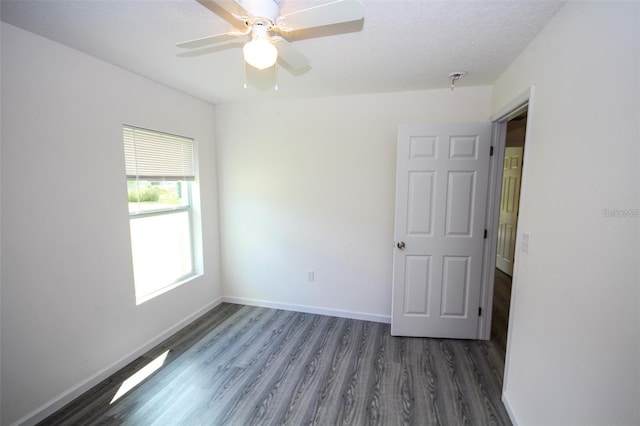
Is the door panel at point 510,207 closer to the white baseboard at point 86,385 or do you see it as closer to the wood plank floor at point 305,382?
A: the wood plank floor at point 305,382

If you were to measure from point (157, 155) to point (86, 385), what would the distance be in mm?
1924

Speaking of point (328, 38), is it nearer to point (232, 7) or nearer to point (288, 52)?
point (288, 52)

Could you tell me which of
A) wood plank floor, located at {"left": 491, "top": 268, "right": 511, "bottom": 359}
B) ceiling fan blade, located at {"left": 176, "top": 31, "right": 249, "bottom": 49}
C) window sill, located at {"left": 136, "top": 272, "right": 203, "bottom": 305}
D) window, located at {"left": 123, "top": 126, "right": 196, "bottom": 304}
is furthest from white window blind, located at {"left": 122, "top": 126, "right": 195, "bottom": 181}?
wood plank floor, located at {"left": 491, "top": 268, "right": 511, "bottom": 359}

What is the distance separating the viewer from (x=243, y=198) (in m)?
3.20

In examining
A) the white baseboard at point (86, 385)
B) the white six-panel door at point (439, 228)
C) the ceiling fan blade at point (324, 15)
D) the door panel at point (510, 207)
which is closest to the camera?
the ceiling fan blade at point (324, 15)

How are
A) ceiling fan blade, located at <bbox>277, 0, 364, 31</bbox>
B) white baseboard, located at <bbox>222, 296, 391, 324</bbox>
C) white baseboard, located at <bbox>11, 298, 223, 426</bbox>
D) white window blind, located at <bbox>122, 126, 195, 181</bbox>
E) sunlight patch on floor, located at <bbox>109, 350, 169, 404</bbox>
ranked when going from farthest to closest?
white baseboard, located at <bbox>222, 296, 391, 324</bbox> → white window blind, located at <bbox>122, 126, 195, 181</bbox> → sunlight patch on floor, located at <bbox>109, 350, 169, 404</bbox> → white baseboard, located at <bbox>11, 298, 223, 426</bbox> → ceiling fan blade, located at <bbox>277, 0, 364, 31</bbox>

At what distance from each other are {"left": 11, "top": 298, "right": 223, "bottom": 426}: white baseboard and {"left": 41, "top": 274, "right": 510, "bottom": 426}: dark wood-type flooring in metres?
0.05

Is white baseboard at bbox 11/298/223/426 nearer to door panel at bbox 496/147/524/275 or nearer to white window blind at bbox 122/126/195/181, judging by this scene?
white window blind at bbox 122/126/195/181

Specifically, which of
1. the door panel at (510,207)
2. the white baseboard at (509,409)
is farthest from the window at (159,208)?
the door panel at (510,207)

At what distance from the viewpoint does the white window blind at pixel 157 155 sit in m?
2.25

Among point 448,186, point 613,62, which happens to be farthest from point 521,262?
point 613,62

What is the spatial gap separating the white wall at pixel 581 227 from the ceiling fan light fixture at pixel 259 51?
137 cm

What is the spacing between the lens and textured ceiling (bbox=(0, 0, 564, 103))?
137cm

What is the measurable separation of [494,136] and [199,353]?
3.30 m
